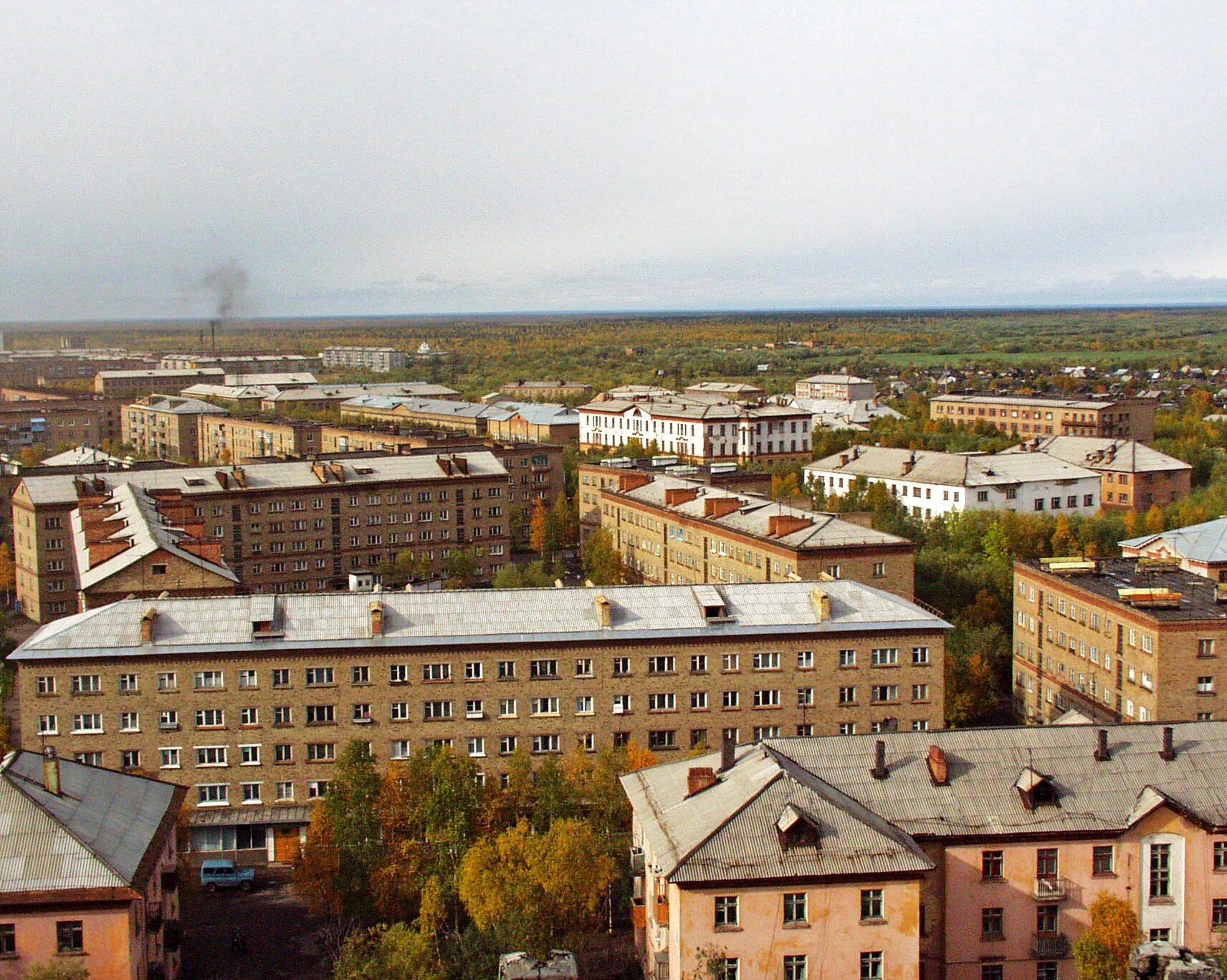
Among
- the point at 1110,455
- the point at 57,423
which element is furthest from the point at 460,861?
the point at 57,423

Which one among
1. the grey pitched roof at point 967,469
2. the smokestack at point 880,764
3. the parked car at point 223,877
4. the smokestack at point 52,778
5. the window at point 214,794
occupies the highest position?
the smokestack at point 52,778

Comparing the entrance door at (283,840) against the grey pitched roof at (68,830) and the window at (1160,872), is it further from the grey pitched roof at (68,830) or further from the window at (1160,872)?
the window at (1160,872)

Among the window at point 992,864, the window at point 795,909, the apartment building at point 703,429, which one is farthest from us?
the apartment building at point 703,429

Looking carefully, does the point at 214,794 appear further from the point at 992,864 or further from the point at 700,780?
the point at 992,864

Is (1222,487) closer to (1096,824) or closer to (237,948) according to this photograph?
(1096,824)

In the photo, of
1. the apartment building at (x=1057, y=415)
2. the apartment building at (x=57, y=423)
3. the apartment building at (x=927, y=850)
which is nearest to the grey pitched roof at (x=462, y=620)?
the apartment building at (x=927, y=850)

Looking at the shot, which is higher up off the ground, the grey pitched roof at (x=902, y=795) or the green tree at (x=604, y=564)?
the grey pitched roof at (x=902, y=795)

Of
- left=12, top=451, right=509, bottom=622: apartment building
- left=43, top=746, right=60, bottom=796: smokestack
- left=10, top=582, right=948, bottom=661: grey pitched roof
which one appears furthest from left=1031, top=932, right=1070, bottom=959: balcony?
left=12, top=451, right=509, bottom=622: apartment building
